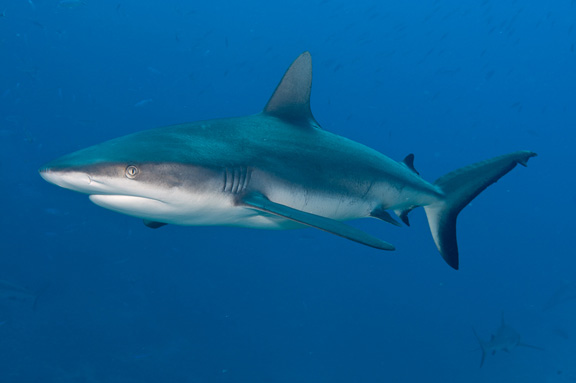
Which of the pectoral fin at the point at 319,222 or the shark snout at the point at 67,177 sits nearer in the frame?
the shark snout at the point at 67,177

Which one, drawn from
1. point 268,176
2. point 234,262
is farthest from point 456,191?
point 234,262

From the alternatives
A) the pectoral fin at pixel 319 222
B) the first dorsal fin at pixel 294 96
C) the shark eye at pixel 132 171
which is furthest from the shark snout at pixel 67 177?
the first dorsal fin at pixel 294 96

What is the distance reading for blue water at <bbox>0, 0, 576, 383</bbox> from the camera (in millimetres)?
15555

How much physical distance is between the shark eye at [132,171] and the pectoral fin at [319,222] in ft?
2.55

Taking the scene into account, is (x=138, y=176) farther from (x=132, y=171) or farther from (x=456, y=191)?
(x=456, y=191)

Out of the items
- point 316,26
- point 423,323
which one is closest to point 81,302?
point 423,323

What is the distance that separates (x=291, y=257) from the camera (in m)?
30.8

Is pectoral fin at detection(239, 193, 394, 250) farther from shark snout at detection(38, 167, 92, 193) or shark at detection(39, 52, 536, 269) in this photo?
shark snout at detection(38, 167, 92, 193)

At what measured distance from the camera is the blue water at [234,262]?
51.0ft

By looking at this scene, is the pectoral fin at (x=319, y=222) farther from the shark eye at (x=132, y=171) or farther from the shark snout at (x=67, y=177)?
the shark snout at (x=67, y=177)

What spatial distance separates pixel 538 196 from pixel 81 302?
7523 cm

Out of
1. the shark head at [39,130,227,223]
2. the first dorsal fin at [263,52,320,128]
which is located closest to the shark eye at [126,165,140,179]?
the shark head at [39,130,227,223]

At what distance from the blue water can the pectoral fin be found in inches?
440

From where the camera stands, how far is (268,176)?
3090 millimetres
